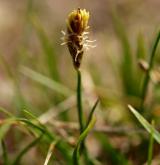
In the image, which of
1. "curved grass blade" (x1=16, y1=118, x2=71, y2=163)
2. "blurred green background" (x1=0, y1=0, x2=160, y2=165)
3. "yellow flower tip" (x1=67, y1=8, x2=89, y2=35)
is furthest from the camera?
"blurred green background" (x1=0, y1=0, x2=160, y2=165)

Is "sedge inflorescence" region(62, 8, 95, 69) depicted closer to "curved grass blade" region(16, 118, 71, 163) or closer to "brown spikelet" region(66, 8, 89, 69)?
"brown spikelet" region(66, 8, 89, 69)

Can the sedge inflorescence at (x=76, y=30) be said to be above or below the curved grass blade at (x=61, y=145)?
above

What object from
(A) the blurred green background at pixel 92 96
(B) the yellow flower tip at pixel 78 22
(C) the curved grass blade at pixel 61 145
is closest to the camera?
(B) the yellow flower tip at pixel 78 22

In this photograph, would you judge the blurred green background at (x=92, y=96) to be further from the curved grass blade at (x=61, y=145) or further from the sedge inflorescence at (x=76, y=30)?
the sedge inflorescence at (x=76, y=30)

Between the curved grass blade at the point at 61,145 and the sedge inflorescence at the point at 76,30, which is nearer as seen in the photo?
the sedge inflorescence at the point at 76,30

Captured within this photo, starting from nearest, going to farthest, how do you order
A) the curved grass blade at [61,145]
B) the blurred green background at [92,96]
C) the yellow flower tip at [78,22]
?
the yellow flower tip at [78,22]
the curved grass blade at [61,145]
the blurred green background at [92,96]

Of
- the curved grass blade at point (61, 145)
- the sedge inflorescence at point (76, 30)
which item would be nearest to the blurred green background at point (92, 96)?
the curved grass blade at point (61, 145)

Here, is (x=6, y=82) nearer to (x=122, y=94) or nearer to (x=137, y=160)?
(x=122, y=94)

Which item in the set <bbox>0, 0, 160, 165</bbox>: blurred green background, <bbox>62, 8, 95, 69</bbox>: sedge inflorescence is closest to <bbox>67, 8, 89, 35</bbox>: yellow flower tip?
<bbox>62, 8, 95, 69</bbox>: sedge inflorescence

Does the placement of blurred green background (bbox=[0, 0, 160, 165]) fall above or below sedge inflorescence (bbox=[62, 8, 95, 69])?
below

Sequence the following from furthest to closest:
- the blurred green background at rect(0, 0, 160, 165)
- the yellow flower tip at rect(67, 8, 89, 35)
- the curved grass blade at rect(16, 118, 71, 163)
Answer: the blurred green background at rect(0, 0, 160, 165)
the curved grass blade at rect(16, 118, 71, 163)
the yellow flower tip at rect(67, 8, 89, 35)

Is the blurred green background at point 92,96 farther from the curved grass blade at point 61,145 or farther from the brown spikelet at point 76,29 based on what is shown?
the brown spikelet at point 76,29

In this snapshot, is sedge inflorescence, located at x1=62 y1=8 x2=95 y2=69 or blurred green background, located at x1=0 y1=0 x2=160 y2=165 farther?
blurred green background, located at x1=0 y1=0 x2=160 y2=165
